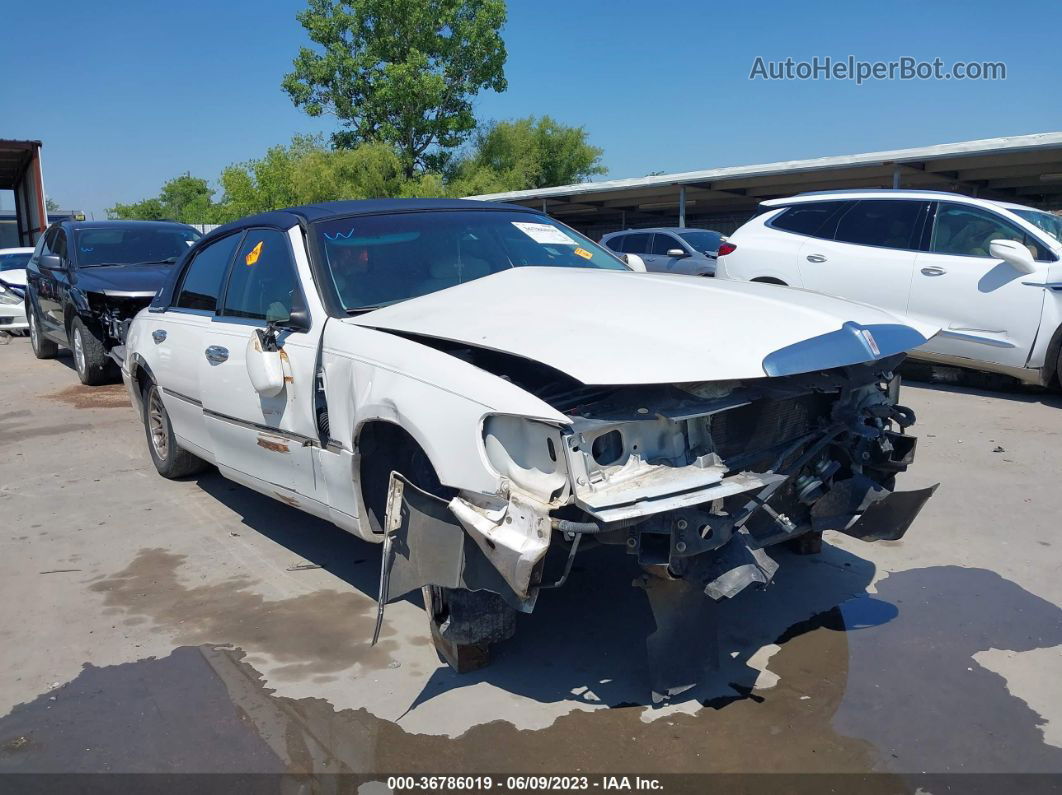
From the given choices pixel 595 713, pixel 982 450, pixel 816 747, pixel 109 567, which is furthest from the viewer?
pixel 982 450

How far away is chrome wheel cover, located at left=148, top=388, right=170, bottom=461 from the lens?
5.94m

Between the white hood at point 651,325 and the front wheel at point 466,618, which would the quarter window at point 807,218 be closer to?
the white hood at point 651,325

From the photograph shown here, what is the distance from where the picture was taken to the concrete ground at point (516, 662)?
2.96 m

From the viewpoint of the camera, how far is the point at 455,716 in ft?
10.4

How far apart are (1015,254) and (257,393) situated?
638 cm

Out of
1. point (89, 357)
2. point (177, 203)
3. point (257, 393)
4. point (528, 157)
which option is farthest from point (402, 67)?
point (177, 203)

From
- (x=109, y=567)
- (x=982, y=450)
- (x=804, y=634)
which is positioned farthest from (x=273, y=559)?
(x=982, y=450)

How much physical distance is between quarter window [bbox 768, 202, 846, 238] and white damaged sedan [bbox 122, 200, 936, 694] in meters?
5.44

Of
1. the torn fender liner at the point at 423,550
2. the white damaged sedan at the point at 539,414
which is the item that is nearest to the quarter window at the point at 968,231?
the white damaged sedan at the point at 539,414

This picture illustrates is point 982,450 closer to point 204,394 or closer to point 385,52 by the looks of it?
point 204,394

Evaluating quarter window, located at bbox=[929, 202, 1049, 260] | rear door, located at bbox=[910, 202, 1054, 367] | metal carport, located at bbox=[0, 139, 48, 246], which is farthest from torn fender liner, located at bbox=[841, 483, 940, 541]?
metal carport, located at bbox=[0, 139, 48, 246]

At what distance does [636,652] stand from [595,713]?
1.48 feet

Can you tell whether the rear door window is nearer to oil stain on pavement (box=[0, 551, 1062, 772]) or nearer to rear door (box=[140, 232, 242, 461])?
rear door (box=[140, 232, 242, 461])

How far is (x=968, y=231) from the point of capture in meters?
8.15
